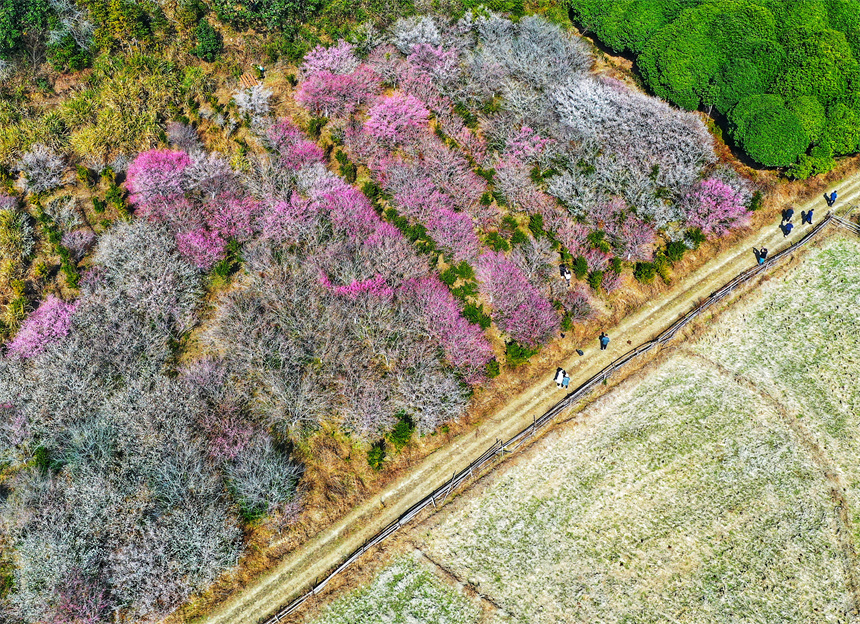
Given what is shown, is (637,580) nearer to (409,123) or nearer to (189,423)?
(189,423)

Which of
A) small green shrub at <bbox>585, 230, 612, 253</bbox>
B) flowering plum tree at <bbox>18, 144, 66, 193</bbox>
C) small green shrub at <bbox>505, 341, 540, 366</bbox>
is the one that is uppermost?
flowering plum tree at <bbox>18, 144, 66, 193</bbox>

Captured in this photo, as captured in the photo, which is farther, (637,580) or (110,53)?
(110,53)

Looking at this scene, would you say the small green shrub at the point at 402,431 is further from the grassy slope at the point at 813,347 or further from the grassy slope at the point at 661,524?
the grassy slope at the point at 813,347

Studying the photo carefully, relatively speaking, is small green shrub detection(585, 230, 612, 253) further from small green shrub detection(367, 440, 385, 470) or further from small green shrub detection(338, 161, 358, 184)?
small green shrub detection(367, 440, 385, 470)

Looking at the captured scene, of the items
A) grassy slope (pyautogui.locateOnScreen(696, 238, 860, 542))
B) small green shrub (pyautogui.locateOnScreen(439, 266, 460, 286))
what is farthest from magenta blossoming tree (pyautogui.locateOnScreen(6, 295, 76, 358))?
grassy slope (pyautogui.locateOnScreen(696, 238, 860, 542))

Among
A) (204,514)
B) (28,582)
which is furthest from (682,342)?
(28,582)

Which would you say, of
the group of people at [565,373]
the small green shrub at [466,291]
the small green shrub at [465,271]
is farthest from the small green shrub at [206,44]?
the group of people at [565,373]
